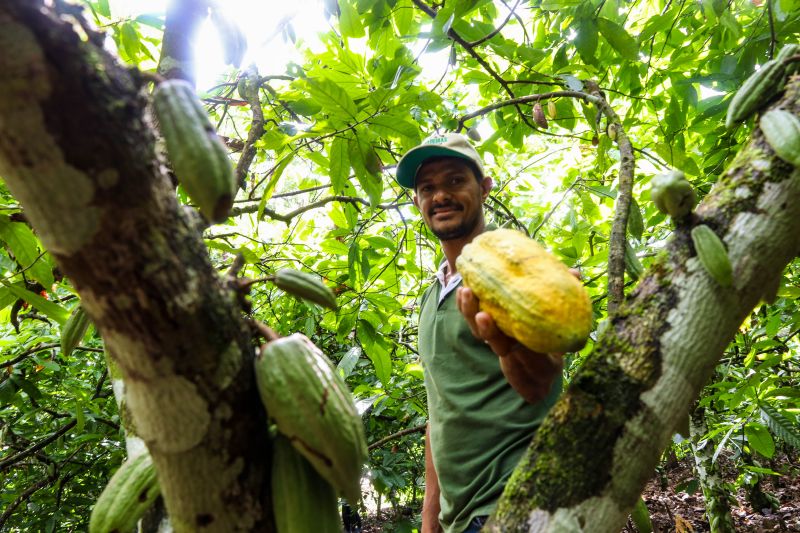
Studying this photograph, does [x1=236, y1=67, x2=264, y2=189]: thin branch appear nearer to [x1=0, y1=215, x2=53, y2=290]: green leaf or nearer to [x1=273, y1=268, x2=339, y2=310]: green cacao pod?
[x1=0, y1=215, x2=53, y2=290]: green leaf

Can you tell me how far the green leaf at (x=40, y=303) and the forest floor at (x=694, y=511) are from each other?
2884mm

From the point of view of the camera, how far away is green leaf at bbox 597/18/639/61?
1948 mm

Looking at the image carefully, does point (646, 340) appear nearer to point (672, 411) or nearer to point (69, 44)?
point (672, 411)

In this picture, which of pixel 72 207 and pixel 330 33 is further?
pixel 330 33

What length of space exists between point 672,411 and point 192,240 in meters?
0.77

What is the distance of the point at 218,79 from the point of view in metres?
3.60

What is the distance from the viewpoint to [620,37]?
1.96m

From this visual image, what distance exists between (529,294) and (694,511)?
16.3ft

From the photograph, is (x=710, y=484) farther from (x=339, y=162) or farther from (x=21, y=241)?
(x=21, y=241)

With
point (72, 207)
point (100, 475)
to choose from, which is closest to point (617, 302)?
point (72, 207)

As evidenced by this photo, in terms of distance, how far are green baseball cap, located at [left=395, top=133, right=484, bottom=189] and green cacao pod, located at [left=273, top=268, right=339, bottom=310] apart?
1.11 meters

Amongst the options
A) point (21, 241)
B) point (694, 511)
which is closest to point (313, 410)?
point (21, 241)

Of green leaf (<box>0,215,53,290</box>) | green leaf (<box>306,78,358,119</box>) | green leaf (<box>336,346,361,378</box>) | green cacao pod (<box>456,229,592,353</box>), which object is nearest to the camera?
green cacao pod (<box>456,229,592,353</box>)

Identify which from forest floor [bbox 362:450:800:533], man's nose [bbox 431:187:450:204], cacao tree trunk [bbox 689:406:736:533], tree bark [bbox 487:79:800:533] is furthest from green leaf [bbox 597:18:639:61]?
forest floor [bbox 362:450:800:533]
